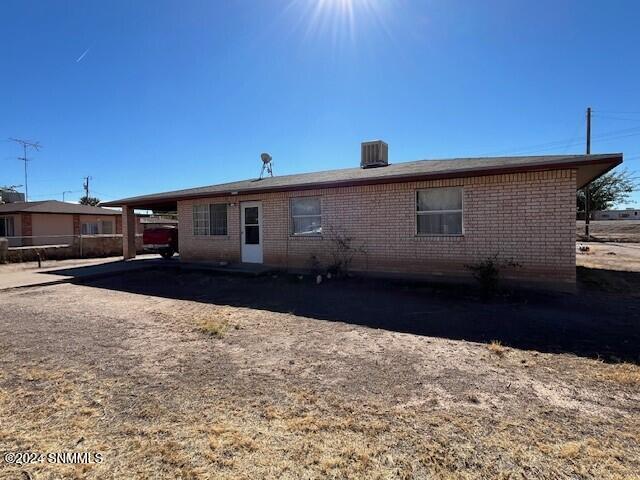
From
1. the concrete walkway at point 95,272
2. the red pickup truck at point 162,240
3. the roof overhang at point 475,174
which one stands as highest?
the roof overhang at point 475,174

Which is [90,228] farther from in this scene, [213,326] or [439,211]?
[439,211]

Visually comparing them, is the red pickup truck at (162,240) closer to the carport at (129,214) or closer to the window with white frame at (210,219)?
the carport at (129,214)

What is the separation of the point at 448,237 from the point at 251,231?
259 inches

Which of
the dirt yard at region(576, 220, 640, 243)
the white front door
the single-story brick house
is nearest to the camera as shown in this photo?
the single-story brick house

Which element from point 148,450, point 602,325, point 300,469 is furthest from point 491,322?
point 148,450

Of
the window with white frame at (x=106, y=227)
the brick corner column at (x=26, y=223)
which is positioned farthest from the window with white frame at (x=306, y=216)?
the window with white frame at (x=106, y=227)

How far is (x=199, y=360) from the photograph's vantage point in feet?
14.9

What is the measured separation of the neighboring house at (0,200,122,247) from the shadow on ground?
A: 56.9 ft

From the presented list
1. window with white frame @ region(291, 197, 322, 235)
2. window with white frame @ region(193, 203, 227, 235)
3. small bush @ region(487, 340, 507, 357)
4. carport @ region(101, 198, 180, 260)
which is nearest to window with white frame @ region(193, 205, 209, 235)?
window with white frame @ region(193, 203, 227, 235)

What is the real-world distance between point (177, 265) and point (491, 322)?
1103 centimetres

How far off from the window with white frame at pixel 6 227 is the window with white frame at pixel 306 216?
22999mm

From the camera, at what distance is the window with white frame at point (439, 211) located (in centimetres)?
936

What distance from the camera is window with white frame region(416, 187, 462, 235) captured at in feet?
30.7

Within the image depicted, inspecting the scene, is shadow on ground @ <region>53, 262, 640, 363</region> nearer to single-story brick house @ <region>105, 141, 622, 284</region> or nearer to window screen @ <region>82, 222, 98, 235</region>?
single-story brick house @ <region>105, 141, 622, 284</region>
